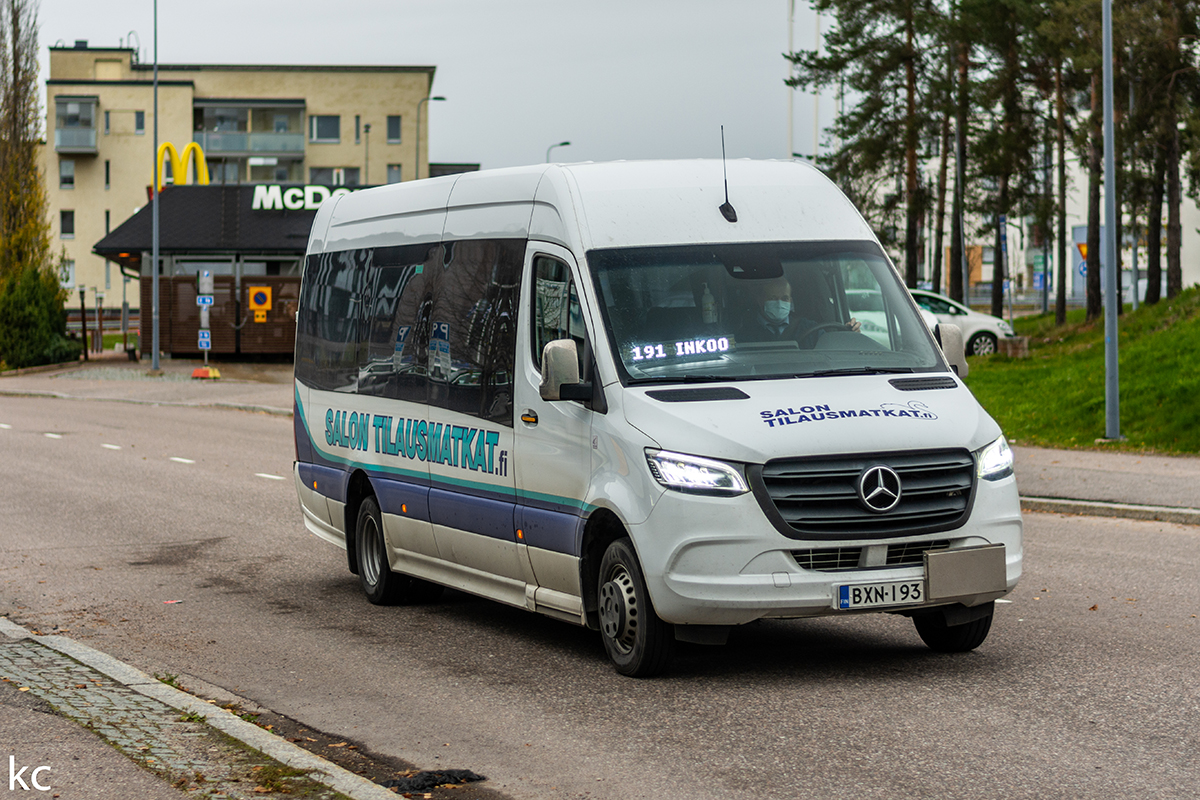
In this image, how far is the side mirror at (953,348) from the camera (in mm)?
8234

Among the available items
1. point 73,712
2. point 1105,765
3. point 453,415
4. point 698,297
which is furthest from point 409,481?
point 1105,765

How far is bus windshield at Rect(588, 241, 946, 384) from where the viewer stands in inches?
302

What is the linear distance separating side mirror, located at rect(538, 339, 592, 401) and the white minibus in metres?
0.01

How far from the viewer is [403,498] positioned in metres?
9.68

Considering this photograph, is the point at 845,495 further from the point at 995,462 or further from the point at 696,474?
the point at 995,462

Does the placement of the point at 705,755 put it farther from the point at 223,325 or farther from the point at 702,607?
the point at 223,325

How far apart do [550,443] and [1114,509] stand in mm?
8259

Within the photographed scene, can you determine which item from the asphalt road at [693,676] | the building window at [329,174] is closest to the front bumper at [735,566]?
the asphalt road at [693,676]

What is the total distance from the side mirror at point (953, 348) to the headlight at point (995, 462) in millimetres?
766

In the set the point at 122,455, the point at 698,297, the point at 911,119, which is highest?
the point at 911,119

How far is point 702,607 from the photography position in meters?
7.02

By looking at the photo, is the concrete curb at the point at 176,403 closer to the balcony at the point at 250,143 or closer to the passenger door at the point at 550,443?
the passenger door at the point at 550,443

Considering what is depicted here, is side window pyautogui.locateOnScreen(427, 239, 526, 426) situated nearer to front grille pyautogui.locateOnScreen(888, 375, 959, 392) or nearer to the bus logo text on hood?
the bus logo text on hood

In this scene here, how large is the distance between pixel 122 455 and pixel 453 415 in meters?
13.5
